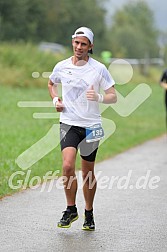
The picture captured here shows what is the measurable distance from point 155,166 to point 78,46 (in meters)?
6.06

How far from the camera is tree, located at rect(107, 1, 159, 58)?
3120 inches

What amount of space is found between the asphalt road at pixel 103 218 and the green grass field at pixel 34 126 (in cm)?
85

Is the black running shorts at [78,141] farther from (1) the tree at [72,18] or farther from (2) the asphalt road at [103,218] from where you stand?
(1) the tree at [72,18]

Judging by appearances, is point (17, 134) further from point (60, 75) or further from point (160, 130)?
point (60, 75)

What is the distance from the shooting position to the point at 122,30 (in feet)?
281

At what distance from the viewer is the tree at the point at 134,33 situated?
79250 mm

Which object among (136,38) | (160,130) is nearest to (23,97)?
(160,130)

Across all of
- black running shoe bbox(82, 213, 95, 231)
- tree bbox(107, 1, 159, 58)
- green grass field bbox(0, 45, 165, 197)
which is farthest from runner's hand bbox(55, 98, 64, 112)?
tree bbox(107, 1, 159, 58)

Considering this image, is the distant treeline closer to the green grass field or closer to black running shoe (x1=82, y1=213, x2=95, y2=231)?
the green grass field

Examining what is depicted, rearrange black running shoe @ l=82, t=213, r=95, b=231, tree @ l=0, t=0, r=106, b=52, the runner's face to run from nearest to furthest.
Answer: the runner's face
black running shoe @ l=82, t=213, r=95, b=231
tree @ l=0, t=0, r=106, b=52

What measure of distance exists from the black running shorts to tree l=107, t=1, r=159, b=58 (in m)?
61.1

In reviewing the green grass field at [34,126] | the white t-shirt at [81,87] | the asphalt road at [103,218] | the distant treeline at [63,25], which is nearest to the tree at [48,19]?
the distant treeline at [63,25]

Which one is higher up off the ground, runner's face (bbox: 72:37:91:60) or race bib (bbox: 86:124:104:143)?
runner's face (bbox: 72:37:91:60)

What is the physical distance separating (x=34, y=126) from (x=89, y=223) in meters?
10.9
